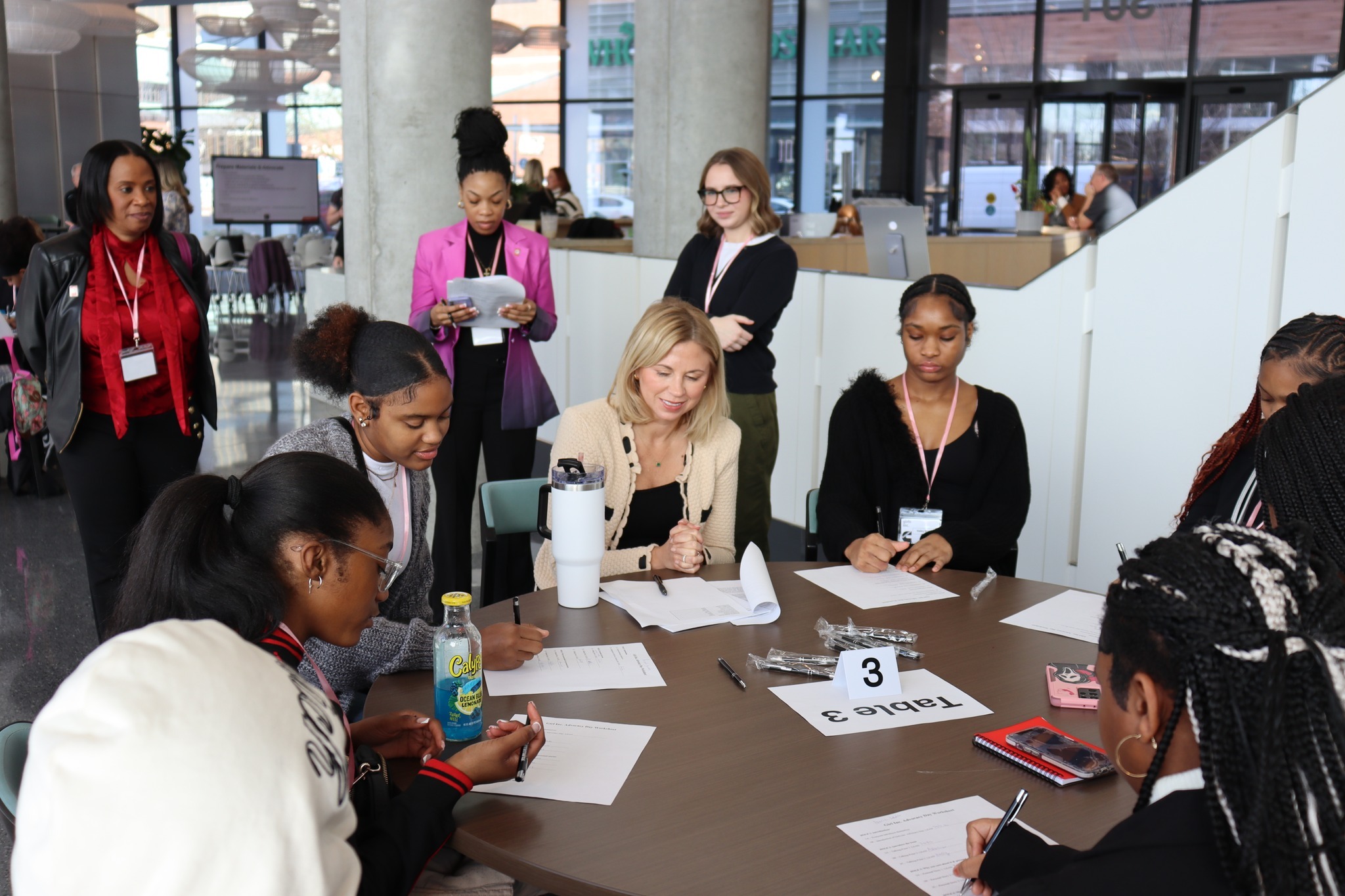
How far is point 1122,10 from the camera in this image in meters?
11.6

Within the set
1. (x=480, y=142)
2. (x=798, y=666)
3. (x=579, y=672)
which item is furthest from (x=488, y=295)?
(x=798, y=666)

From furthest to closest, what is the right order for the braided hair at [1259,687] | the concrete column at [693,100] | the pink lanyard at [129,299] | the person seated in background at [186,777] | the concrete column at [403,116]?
the concrete column at [693,100] → the concrete column at [403,116] → the pink lanyard at [129,299] → the braided hair at [1259,687] → the person seated in background at [186,777]

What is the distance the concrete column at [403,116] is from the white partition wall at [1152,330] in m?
1.93

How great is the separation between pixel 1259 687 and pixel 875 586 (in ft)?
4.81

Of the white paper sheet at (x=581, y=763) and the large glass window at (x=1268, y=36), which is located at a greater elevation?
the large glass window at (x=1268, y=36)

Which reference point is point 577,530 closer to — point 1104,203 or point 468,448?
point 468,448

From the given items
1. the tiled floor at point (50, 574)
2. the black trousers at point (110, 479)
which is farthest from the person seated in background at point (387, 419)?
the black trousers at point (110, 479)

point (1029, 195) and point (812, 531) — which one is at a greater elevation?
point (1029, 195)

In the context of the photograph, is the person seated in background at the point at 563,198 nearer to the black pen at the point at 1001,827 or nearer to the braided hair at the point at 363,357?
the braided hair at the point at 363,357

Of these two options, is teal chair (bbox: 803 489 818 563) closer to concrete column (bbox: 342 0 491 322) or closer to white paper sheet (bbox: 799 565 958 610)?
white paper sheet (bbox: 799 565 958 610)

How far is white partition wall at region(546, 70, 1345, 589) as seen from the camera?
319 centimetres

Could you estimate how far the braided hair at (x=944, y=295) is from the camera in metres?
2.96

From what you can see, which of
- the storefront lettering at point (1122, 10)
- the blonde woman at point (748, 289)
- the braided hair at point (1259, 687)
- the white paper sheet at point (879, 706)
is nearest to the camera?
the braided hair at point (1259, 687)

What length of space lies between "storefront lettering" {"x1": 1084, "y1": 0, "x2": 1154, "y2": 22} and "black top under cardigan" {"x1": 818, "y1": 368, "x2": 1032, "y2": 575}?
10.4 m
